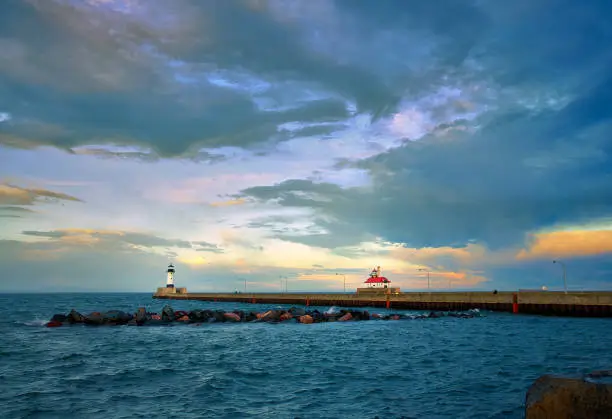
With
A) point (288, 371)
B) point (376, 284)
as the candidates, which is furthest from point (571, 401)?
point (376, 284)

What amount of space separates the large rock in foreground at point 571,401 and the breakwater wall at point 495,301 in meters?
54.3

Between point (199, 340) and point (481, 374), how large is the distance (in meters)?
24.4

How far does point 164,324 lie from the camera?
5266cm

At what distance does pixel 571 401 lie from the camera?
27.4ft

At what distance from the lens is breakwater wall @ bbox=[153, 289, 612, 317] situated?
177ft

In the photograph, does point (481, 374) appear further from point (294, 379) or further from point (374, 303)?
point (374, 303)

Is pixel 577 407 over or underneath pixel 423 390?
over

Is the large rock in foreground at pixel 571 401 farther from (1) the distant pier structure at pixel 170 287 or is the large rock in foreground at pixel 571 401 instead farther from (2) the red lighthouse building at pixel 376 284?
(1) the distant pier structure at pixel 170 287

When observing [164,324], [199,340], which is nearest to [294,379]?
[199,340]

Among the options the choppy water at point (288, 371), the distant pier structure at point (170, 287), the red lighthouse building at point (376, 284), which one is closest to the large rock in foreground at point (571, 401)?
the choppy water at point (288, 371)

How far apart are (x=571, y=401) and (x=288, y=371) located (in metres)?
17.1

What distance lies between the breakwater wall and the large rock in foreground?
54.3 metres

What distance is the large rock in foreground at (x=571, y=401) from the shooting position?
817cm

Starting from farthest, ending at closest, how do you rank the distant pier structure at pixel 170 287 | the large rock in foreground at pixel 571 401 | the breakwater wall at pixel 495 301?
1. the distant pier structure at pixel 170 287
2. the breakwater wall at pixel 495 301
3. the large rock in foreground at pixel 571 401
